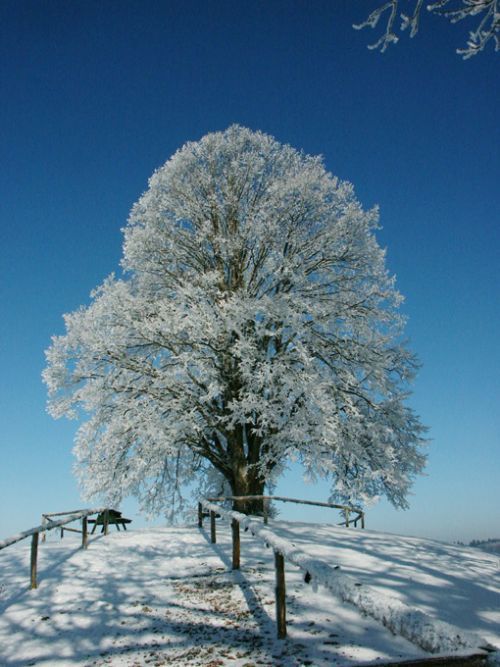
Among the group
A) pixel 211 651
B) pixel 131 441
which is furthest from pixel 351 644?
pixel 131 441

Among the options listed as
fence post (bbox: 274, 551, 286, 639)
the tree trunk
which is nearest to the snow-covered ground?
fence post (bbox: 274, 551, 286, 639)

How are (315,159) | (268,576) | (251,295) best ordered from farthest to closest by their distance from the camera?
(315,159) → (251,295) → (268,576)

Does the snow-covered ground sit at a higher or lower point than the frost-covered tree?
lower

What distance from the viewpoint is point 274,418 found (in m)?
12.7

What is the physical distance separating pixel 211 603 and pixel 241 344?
7080mm

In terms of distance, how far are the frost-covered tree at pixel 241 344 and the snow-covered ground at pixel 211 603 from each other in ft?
11.1

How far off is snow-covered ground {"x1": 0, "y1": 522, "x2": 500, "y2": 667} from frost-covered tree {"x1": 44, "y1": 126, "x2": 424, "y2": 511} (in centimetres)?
339

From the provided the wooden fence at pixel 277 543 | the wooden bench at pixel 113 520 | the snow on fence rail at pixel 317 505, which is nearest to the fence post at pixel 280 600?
the wooden fence at pixel 277 543

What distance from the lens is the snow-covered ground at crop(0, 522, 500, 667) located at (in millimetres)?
4969

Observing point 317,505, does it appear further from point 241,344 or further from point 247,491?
point 241,344

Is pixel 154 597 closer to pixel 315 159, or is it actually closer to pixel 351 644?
pixel 351 644

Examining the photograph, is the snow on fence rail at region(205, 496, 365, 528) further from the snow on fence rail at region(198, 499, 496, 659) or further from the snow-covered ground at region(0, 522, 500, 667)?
the snow on fence rail at region(198, 499, 496, 659)

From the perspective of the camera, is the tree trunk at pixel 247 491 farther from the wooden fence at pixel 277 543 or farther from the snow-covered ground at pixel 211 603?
the snow-covered ground at pixel 211 603

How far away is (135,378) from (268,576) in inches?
333
